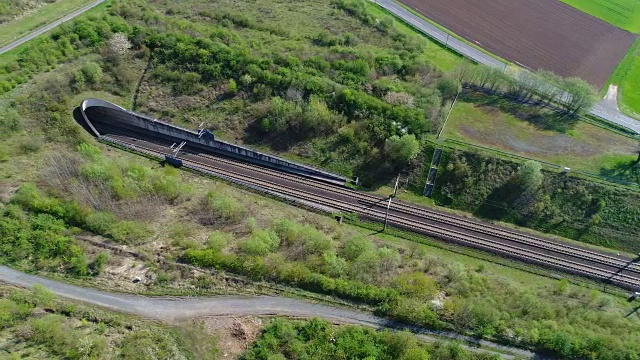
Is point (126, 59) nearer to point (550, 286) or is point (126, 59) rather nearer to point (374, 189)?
point (374, 189)

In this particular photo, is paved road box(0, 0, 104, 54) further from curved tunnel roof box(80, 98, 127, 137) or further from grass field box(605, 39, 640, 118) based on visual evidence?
grass field box(605, 39, 640, 118)

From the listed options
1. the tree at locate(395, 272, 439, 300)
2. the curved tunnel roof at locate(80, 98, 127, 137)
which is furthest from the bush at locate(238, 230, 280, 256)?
the curved tunnel roof at locate(80, 98, 127, 137)

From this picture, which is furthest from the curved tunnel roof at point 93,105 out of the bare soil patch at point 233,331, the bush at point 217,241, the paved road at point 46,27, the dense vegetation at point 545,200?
the dense vegetation at point 545,200

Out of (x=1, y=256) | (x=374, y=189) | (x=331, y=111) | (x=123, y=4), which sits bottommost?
(x=1, y=256)

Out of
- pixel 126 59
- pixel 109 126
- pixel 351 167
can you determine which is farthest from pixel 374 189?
pixel 126 59

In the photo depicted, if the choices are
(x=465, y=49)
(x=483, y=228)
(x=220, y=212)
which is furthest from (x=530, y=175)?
(x=220, y=212)

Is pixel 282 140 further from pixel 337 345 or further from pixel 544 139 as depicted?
pixel 544 139
